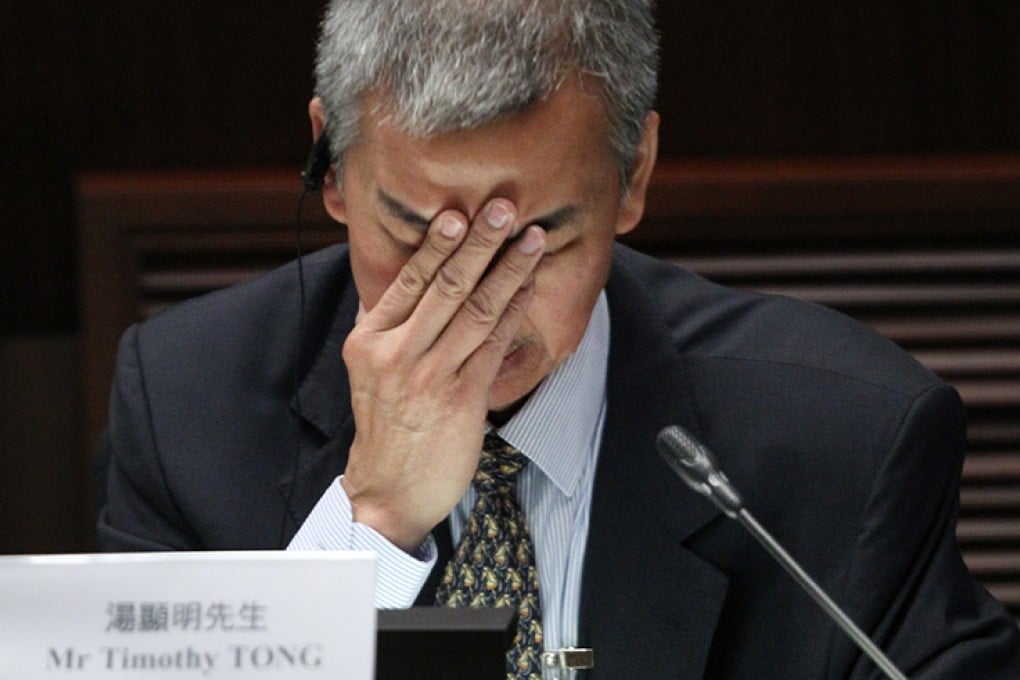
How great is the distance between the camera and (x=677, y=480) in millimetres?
2129

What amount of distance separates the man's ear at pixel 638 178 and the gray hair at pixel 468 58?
0.08 m

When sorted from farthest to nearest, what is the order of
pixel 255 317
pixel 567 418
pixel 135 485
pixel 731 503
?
Result: 1. pixel 255 317
2. pixel 135 485
3. pixel 567 418
4. pixel 731 503

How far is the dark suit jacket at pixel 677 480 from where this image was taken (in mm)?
2021

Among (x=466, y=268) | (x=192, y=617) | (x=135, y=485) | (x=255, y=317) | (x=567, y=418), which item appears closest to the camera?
(x=192, y=617)

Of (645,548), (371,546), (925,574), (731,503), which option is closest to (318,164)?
(371,546)

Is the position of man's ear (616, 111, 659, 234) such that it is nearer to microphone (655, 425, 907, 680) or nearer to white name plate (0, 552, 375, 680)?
microphone (655, 425, 907, 680)

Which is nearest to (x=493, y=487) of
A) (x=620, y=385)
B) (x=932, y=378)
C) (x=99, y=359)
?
(x=620, y=385)

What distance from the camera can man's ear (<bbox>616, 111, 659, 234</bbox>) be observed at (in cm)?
209

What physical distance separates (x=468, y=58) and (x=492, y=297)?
26cm

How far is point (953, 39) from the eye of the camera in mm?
3510

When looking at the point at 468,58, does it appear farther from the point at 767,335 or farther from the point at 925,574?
the point at 925,574

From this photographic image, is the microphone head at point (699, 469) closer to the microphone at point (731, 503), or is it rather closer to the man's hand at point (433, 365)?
the microphone at point (731, 503)

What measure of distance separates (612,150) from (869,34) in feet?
5.53

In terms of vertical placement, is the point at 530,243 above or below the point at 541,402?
above
